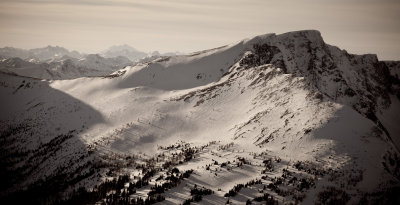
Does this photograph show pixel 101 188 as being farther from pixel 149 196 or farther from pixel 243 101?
pixel 243 101

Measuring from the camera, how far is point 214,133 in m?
48.1

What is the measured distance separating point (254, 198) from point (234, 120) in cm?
2475

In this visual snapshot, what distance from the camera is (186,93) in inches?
2611

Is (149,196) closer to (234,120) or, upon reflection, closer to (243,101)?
(234,120)

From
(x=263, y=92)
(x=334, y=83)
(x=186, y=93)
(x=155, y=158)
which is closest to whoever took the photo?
(x=155, y=158)

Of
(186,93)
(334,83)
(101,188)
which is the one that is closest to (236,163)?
(101,188)

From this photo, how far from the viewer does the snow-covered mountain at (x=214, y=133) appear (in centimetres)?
2881

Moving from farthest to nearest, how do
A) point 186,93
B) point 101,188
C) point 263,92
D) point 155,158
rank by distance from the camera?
point 186,93 → point 263,92 → point 155,158 → point 101,188

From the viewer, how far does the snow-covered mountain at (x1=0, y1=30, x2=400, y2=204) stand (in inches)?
1134

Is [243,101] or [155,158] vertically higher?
[243,101]

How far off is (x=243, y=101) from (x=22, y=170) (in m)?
41.9

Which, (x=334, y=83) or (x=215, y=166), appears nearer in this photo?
(x=215, y=166)

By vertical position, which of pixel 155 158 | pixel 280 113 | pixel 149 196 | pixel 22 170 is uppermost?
pixel 280 113

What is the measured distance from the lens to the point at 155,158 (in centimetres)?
4212
